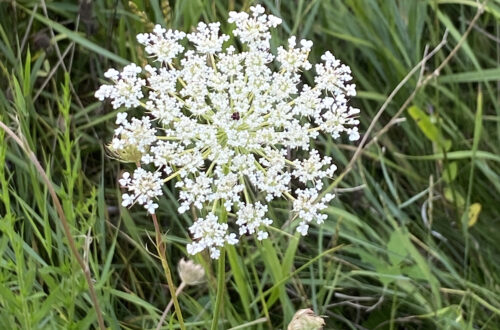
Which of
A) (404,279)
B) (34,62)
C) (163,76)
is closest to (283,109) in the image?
(163,76)

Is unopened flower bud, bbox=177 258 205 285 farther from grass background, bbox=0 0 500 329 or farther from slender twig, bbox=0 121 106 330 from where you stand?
grass background, bbox=0 0 500 329

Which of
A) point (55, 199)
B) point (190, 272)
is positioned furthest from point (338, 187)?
point (55, 199)

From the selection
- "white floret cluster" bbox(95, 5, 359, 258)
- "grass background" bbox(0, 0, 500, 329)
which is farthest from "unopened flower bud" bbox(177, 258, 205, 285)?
"grass background" bbox(0, 0, 500, 329)

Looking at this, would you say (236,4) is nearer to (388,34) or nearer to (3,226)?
(388,34)

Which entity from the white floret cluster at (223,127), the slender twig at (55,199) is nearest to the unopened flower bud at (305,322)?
the white floret cluster at (223,127)

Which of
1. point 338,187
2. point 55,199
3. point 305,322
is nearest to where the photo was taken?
point 55,199

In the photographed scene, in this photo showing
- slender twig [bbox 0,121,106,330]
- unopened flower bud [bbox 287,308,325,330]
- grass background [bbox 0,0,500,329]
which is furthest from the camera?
grass background [bbox 0,0,500,329]

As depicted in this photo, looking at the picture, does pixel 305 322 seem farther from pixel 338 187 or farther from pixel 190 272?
pixel 338 187

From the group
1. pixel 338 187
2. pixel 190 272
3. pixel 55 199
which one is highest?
pixel 55 199
